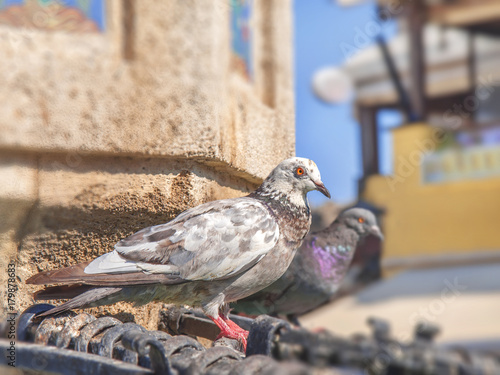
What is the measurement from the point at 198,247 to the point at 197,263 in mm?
40

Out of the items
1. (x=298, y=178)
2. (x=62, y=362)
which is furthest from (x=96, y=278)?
(x=298, y=178)

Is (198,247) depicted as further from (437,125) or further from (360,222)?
(437,125)

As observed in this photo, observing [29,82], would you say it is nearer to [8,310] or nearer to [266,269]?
[8,310]

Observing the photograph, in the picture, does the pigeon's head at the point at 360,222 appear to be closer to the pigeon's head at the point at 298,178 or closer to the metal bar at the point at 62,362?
the pigeon's head at the point at 298,178

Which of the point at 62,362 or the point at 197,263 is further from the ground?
the point at 197,263

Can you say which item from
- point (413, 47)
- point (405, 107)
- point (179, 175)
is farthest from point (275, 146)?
point (405, 107)

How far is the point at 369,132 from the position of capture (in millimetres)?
5289

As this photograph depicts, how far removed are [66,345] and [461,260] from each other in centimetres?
487

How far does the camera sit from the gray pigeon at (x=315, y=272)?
6.25ft

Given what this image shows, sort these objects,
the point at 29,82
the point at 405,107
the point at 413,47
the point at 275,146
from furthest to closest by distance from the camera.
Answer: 1. the point at 405,107
2. the point at 413,47
3. the point at 275,146
4. the point at 29,82

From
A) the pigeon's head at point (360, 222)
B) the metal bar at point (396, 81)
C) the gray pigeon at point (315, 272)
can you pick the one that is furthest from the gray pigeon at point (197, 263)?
the metal bar at point (396, 81)

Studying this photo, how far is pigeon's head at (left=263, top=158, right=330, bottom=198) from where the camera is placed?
4.92 feet

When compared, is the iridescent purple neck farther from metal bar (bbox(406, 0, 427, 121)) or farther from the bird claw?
metal bar (bbox(406, 0, 427, 121))

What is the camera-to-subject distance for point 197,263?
134 centimetres
